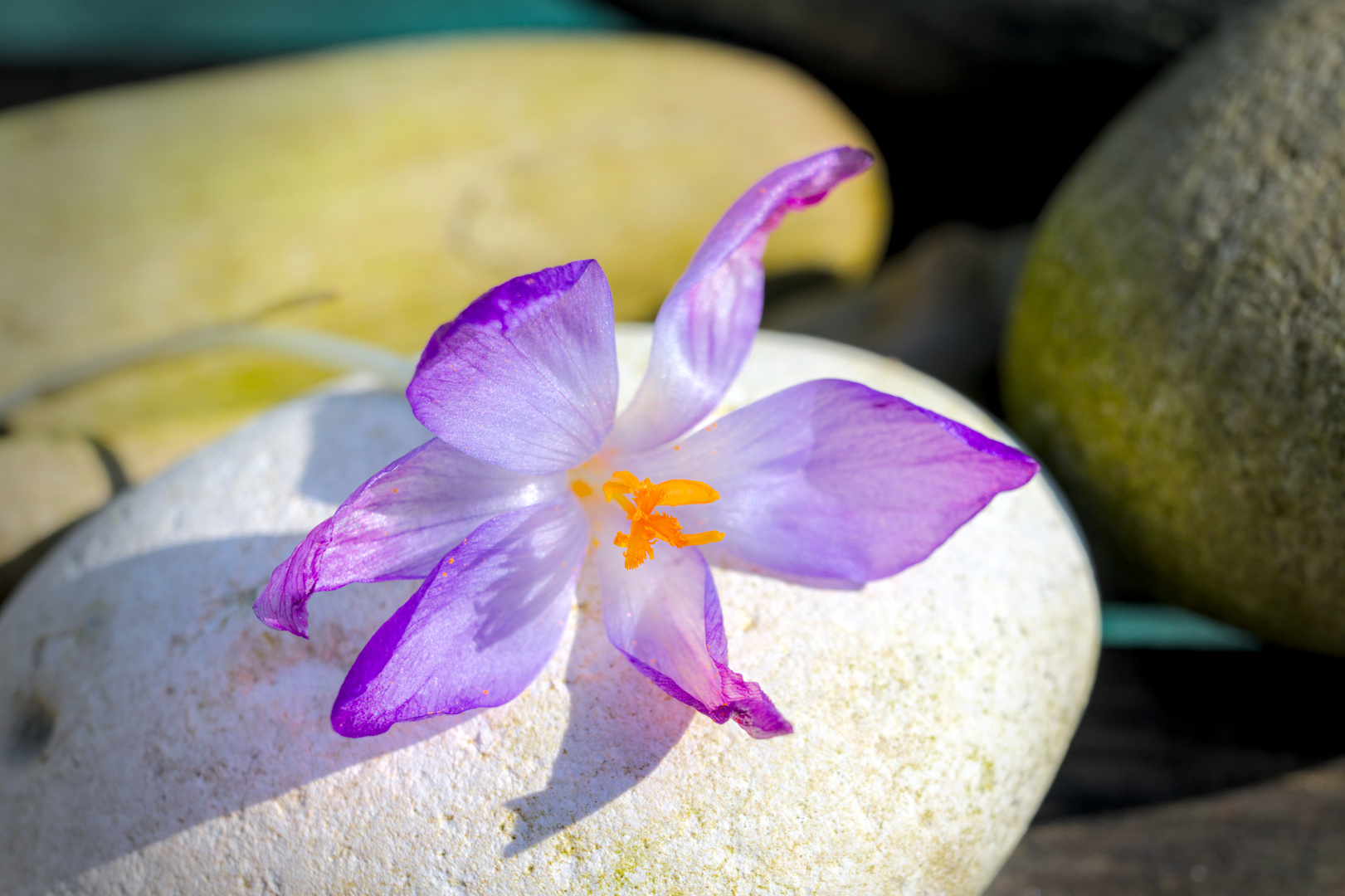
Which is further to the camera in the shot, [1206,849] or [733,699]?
[1206,849]

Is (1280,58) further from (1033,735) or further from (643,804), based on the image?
(643,804)

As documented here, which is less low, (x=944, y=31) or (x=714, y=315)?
(x=944, y=31)

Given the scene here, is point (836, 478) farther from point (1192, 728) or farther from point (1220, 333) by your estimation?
→ point (1192, 728)

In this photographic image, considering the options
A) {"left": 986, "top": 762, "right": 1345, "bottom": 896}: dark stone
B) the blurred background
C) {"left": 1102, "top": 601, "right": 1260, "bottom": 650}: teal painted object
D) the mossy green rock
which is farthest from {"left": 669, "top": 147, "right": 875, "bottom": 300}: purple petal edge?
{"left": 1102, "top": 601, "right": 1260, "bottom": 650}: teal painted object

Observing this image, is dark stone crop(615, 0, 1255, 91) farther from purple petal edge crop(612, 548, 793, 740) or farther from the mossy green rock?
purple petal edge crop(612, 548, 793, 740)

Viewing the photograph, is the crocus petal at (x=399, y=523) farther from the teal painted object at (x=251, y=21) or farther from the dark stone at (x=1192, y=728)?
the teal painted object at (x=251, y=21)

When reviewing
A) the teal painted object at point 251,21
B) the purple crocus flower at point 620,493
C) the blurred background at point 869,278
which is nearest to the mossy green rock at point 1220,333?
the blurred background at point 869,278

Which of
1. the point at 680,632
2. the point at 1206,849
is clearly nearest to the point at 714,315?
the point at 680,632
